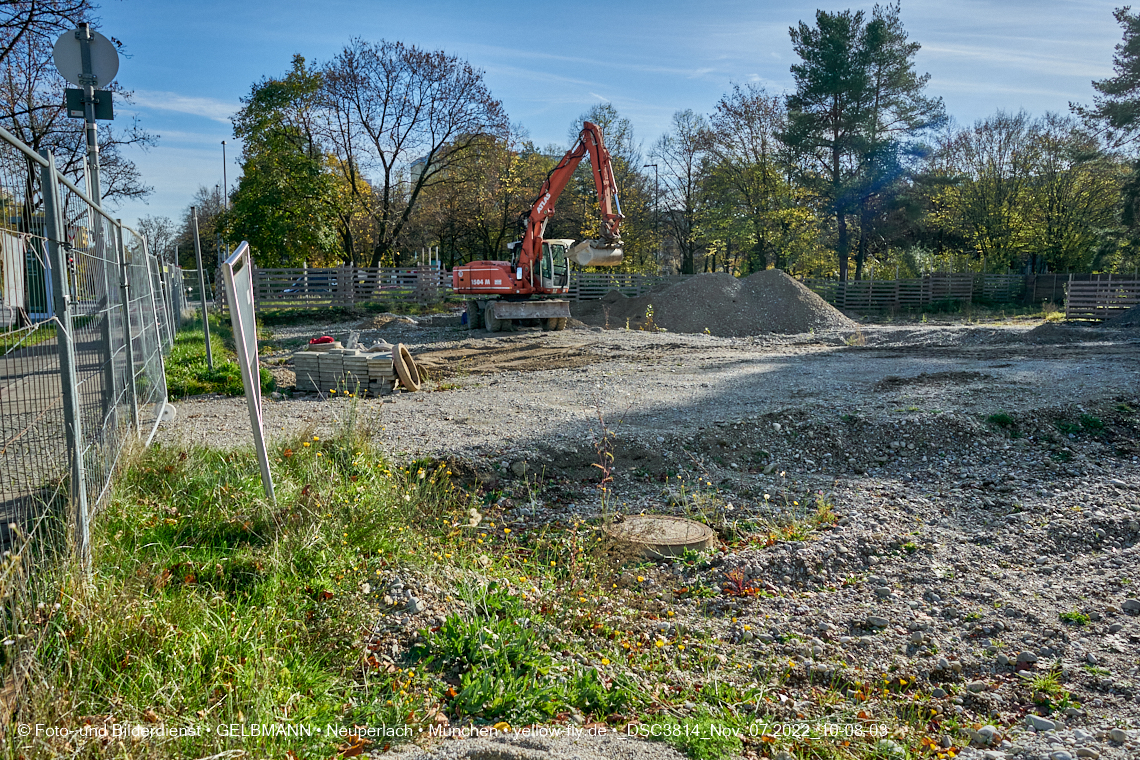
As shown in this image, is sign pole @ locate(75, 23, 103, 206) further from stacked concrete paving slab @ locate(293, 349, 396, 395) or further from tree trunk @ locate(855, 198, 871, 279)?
tree trunk @ locate(855, 198, 871, 279)

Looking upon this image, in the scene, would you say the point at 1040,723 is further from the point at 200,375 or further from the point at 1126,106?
the point at 1126,106

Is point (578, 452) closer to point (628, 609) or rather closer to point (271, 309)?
point (628, 609)

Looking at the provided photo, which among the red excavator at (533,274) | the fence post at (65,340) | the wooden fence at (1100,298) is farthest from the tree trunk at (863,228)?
the fence post at (65,340)

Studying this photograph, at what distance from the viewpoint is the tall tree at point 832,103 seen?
32375mm

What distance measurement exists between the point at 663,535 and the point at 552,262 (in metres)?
15.9

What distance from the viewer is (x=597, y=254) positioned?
1755 centimetres

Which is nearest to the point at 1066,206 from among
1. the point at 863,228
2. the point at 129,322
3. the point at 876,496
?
the point at 863,228

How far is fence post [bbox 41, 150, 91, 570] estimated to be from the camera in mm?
2947

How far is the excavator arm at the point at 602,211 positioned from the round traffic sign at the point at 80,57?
11.0m

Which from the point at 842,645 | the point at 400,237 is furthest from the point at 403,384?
the point at 400,237

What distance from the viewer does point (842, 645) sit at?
155 inches

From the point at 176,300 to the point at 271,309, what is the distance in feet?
29.5

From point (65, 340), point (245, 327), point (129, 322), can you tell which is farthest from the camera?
point (129, 322)

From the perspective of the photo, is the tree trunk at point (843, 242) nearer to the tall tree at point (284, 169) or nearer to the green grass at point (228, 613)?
the tall tree at point (284, 169)
